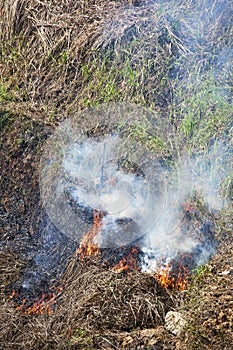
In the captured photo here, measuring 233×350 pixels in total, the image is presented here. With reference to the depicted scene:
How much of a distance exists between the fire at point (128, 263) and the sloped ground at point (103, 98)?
21 centimetres

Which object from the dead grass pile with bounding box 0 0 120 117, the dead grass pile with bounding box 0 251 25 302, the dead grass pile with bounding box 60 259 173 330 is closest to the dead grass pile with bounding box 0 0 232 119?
the dead grass pile with bounding box 0 0 120 117

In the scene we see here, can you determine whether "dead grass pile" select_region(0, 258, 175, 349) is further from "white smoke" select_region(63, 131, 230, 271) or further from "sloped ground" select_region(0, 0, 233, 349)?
"white smoke" select_region(63, 131, 230, 271)

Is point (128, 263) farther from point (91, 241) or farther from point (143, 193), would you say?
point (143, 193)

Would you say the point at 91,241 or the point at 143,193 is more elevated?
the point at 143,193

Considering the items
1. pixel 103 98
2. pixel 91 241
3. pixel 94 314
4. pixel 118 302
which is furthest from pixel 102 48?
pixel 94 314

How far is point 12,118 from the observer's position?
23.6 feet

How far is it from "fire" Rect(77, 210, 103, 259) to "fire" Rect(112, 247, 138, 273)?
25 centimetres

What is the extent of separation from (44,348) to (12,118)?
306 centimetres

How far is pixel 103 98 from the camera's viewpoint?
23.6 ft

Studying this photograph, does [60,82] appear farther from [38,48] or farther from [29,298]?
[29,298]

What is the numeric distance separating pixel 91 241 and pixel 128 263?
46 cm

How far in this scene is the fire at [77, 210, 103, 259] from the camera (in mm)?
5914

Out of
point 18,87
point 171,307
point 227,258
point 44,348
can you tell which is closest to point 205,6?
point 18,87

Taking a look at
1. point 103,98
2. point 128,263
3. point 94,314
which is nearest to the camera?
point 94,314
